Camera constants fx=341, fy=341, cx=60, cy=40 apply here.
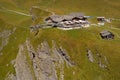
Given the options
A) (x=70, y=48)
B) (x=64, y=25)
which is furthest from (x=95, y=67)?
(x=64, y=25)

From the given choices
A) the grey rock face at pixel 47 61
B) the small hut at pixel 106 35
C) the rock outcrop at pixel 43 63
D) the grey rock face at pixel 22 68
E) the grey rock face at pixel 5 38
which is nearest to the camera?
the grey rock face at pixel 47 61

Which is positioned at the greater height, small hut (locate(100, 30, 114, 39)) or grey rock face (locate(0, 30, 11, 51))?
small hut (locate(100, 30, 114, 39))

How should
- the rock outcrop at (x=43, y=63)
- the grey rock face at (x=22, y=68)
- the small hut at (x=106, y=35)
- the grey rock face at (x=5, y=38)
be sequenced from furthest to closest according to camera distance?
the grey rock face at (x=5, y=38) → the small hut at (x=106, y=35) → the grey rock face at (x=22, y=68) → the rock outcrop at (x=43, y=63)

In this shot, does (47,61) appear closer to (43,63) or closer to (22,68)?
(43,63)

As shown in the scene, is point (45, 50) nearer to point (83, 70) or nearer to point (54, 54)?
point (54, 54)

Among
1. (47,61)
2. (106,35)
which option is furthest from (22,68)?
(106,35)

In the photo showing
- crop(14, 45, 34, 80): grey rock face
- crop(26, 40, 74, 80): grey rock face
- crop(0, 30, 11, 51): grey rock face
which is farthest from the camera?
crop(0, 30, 11, 51): grey rock face

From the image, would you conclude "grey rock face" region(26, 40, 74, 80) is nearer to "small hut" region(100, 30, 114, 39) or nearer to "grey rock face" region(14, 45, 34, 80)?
"grey rock face" region(14, 45, 34, 80)

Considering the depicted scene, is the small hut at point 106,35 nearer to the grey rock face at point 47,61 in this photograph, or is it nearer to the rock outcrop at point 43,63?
the rock outcrop at point 43,63

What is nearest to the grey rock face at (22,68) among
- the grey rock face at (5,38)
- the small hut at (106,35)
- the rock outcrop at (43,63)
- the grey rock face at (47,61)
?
the rock outcrop at (43,63)

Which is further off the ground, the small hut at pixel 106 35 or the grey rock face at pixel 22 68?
the small hut at pixel 106 35

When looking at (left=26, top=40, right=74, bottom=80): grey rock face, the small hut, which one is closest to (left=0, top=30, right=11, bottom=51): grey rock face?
(left=26, top=40, right=74, bottom=80): grey rock face
